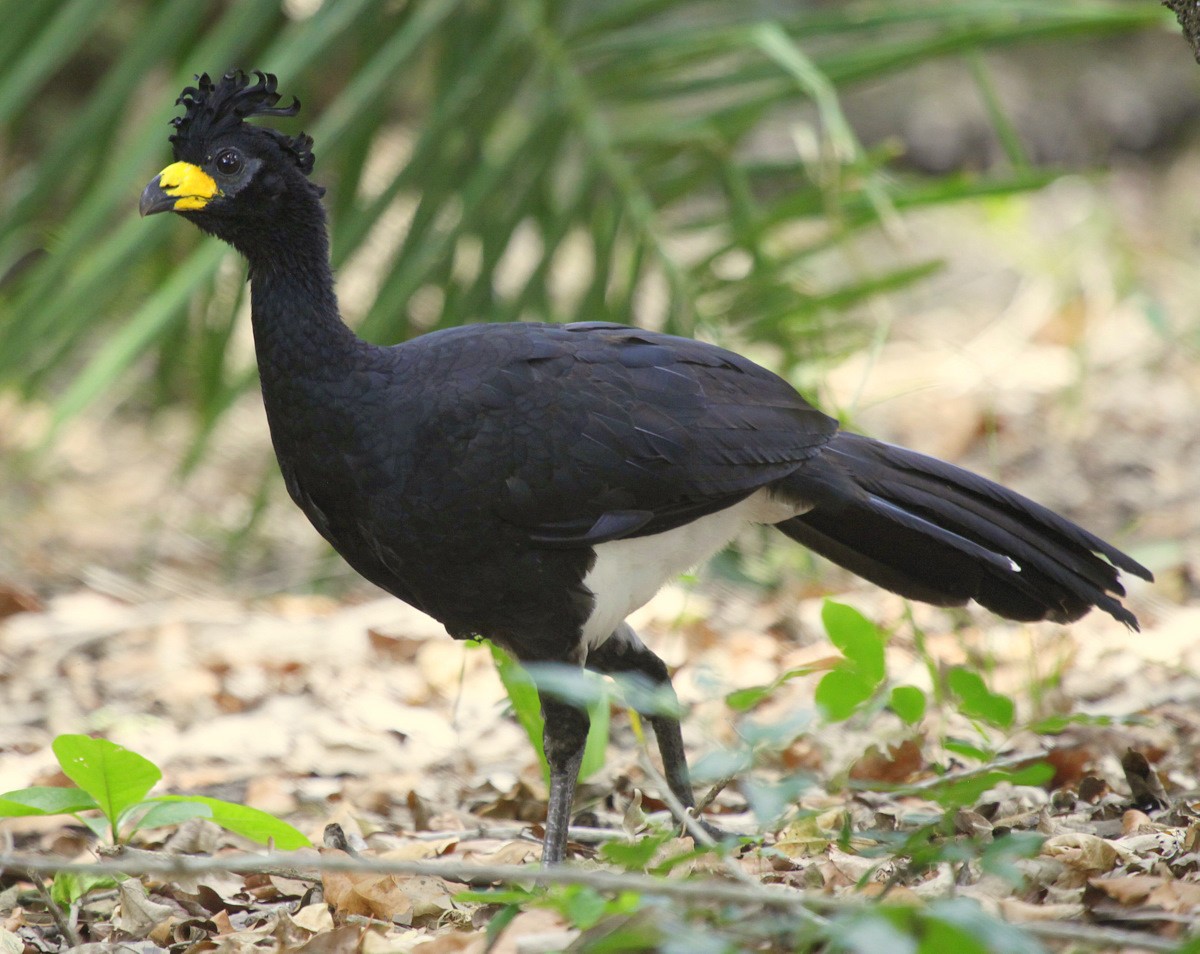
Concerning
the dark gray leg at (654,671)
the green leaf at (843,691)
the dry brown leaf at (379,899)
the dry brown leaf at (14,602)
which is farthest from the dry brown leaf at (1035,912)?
the dry brown leaf at (14,602)

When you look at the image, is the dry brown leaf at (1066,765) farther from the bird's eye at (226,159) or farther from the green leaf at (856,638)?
the bird's eye at (226,159)

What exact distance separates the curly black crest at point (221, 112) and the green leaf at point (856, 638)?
1.53m

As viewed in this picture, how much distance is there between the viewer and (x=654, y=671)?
3314 millimetres

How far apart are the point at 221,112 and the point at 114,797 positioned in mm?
1475

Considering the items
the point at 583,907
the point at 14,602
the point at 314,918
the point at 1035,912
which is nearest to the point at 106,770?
the point at 314,918

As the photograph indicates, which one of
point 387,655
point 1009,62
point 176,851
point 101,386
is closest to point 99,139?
point 101,386

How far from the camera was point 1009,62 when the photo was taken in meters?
9.51

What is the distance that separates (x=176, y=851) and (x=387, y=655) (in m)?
→ 1.54

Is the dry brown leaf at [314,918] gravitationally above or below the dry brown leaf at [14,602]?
below

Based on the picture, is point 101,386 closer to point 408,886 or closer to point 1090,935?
point 408,886

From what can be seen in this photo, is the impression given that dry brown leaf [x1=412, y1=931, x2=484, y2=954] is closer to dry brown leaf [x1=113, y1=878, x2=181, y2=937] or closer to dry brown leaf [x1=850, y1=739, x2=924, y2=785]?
dry brown leaf [x1=113, y1=878, x2=181, y2=937]

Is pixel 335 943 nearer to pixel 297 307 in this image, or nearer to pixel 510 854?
pixel 510 854

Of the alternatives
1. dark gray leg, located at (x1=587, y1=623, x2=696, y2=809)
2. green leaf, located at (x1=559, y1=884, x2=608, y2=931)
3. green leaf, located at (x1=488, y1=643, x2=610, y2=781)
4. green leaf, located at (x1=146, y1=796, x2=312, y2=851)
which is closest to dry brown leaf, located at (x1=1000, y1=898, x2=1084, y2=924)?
green leaf, located at (x1=559, y1=884, x2=608, y2=931)

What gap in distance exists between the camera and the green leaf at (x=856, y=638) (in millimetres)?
2646
